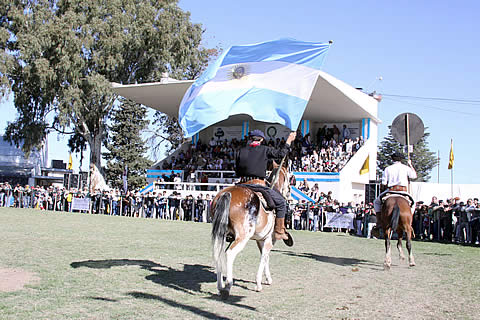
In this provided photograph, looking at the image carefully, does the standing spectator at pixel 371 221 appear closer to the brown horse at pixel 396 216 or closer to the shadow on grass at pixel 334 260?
the shadow on grass at pixel 334 260

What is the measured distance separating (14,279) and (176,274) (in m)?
2.65

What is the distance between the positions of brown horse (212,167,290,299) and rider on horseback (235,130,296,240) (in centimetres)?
30

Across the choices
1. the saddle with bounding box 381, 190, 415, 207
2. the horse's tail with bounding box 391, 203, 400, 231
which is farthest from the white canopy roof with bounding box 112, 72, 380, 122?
the horse's tail with bounding box 391, 203, 400, 231

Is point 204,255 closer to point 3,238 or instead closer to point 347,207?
point 3,238

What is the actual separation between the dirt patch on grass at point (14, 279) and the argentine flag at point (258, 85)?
12.9 ft

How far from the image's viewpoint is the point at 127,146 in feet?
173

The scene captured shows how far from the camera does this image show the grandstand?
32594 mm

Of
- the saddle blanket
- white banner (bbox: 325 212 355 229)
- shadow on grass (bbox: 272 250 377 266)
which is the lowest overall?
shadow on grass (bbox: 272 250 377 266)

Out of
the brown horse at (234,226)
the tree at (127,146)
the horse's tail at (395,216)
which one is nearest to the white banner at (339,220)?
the horse's tail at (395,216)

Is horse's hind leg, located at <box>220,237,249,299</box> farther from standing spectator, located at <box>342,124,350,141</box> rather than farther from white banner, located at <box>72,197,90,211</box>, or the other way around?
standing spectator, located at <box>342,124,350,141</box>

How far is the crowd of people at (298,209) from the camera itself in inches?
788

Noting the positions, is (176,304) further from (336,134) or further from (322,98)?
(336,134)

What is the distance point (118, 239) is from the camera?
1471cm

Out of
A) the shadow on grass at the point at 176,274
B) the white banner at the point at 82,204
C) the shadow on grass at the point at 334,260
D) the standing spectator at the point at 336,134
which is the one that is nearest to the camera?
the shadow on grass at the point at 176,274
